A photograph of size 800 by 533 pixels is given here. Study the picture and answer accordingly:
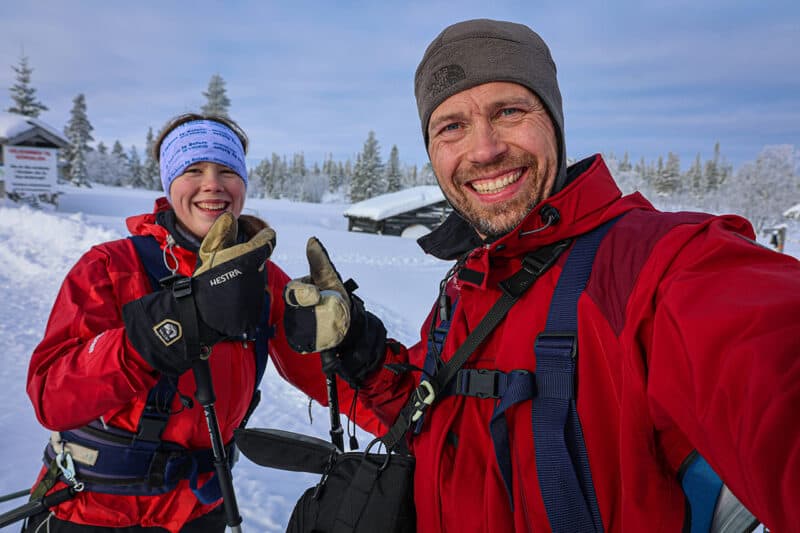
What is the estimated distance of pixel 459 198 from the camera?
1948 mm

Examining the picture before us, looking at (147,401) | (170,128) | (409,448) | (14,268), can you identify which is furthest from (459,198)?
(14,268)

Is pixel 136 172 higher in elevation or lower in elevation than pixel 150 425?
higher

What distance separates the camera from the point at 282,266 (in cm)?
1326

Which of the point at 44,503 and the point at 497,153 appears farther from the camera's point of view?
the point at 44,503

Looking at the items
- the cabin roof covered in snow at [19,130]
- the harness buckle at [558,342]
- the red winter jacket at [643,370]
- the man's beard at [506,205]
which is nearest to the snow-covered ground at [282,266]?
the red winter jacket at [643,370]

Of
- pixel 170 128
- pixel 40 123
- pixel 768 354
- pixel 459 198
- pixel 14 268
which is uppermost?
pixel 40 123

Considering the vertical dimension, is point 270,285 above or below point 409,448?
above

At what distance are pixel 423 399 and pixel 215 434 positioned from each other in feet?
3.57

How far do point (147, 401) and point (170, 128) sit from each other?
1.68 m

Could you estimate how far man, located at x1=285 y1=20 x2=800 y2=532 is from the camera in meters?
0.90

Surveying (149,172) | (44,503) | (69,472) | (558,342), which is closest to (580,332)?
(558,342)

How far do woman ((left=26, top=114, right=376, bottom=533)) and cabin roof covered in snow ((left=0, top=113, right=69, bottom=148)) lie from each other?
23.8 metres

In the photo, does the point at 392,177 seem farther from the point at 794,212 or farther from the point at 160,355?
the point at 160,355

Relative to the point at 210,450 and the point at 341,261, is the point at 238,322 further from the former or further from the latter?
the point at 341,261
